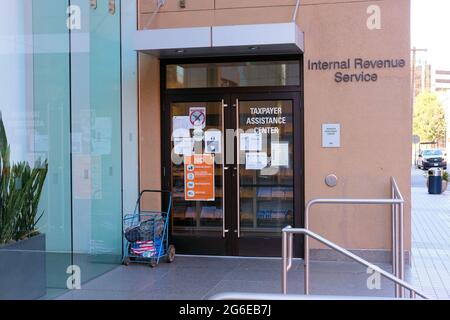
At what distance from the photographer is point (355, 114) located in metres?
8.11

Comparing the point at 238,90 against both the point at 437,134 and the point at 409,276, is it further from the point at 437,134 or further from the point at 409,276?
the point at 437,134

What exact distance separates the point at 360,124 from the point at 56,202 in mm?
4034

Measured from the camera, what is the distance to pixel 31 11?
6.54 meters

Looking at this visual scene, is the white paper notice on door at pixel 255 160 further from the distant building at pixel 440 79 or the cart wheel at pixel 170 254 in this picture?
the distant building at pixel 440 79

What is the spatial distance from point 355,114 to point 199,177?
2301 mm

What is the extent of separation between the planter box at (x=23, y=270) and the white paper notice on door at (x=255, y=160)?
10.7 feet

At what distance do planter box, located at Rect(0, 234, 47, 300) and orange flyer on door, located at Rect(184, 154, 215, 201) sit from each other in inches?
113

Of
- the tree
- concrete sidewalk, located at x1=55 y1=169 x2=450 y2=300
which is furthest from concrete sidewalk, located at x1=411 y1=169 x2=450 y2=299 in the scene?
the tree

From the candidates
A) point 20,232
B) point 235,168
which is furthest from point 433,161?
point 20,232

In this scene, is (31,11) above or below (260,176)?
above

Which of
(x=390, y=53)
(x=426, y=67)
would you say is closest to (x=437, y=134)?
(x=426, y=67)

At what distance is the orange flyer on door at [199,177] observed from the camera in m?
8.51

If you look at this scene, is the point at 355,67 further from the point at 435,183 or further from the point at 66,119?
the point at 435,183

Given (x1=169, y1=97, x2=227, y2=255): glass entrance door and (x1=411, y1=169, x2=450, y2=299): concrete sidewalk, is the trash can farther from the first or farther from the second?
(x1=169, y1=97, x2=227, y2=255): glass entrance door
